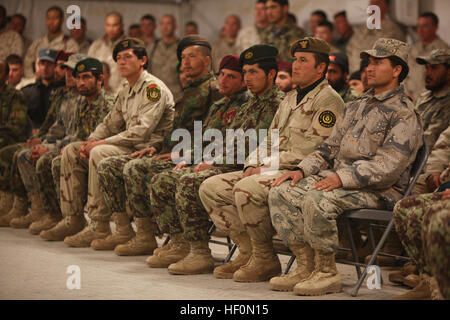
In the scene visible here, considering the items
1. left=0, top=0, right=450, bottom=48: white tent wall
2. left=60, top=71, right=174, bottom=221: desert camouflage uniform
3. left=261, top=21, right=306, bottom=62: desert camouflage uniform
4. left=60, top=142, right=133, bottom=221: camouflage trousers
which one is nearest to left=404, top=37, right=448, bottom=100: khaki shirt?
left=261, top=21, right=306, bottom=62: desert camouflage uniform

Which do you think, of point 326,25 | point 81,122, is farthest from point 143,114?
point 326,25

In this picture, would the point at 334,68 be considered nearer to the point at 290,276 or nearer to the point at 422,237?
the point at 290,276

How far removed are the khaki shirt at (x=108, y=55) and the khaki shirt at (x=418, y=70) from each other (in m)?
3.61

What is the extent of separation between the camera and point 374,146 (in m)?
4.37

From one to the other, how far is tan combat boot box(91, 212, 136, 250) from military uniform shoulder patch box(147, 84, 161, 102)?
0.97m

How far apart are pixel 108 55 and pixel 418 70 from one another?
4000 mm

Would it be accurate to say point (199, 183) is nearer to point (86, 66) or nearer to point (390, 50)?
point (390, 50)

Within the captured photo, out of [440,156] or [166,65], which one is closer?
[440,156]

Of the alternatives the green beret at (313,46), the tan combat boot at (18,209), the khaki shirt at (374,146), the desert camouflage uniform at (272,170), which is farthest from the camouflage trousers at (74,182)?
the khaki shirt at (374,146)

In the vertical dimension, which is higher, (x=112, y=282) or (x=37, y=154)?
(x=37, y=154)

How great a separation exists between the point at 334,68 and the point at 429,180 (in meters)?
1.69

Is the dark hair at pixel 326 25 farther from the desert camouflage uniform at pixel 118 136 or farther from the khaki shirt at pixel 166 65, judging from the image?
the desert camouflage uniform at pixel 118 136

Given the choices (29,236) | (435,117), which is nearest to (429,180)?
(435,117)

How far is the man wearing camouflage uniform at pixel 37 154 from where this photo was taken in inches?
286
